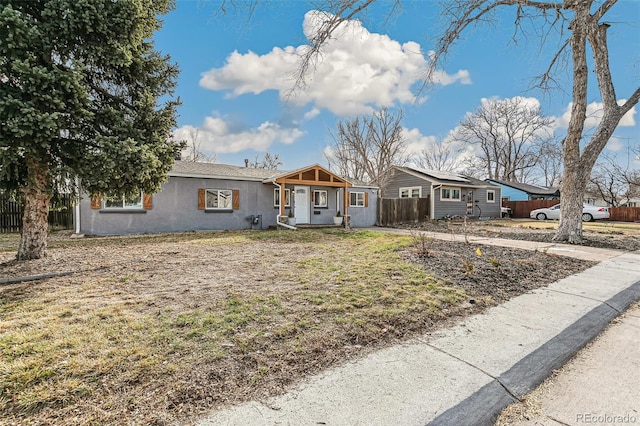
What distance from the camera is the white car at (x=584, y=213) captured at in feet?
70.7

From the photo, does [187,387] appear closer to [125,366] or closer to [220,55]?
[125,366]

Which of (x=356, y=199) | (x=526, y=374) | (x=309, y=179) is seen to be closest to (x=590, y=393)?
(x=526, y=374)

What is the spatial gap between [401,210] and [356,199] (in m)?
3.41

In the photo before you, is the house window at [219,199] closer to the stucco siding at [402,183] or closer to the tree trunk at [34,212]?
the tree trunk at [34,212]

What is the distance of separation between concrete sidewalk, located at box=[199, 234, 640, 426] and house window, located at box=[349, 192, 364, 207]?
13031 millimetres

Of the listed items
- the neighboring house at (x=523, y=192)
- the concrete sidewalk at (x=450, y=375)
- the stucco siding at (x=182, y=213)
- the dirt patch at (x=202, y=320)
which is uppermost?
the neighboring house at (x=523, y=192)

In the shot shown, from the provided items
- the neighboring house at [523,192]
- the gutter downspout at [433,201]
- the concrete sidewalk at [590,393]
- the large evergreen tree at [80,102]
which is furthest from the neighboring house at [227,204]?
the neighboring house at [523,192]

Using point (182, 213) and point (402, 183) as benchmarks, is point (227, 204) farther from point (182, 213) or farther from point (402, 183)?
point (402, 183)

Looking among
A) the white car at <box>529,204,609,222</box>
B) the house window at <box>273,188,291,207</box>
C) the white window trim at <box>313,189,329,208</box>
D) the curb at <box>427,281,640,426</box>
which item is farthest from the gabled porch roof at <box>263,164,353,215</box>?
the white car at <box>529,204,609,222</box>

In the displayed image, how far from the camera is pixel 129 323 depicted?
3119mm

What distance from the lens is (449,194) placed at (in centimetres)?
2188

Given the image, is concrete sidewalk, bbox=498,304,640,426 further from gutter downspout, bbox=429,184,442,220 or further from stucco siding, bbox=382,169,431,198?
stucco siding, bbox=382,169,431,198

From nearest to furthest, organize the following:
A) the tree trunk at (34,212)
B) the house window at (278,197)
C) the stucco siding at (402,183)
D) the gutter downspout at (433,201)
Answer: the tree trunk at (34,212), the house window at (278,197), the gutter downspout at (433,201), the stucco siding at (402,183)

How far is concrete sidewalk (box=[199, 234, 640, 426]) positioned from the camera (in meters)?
1.91
